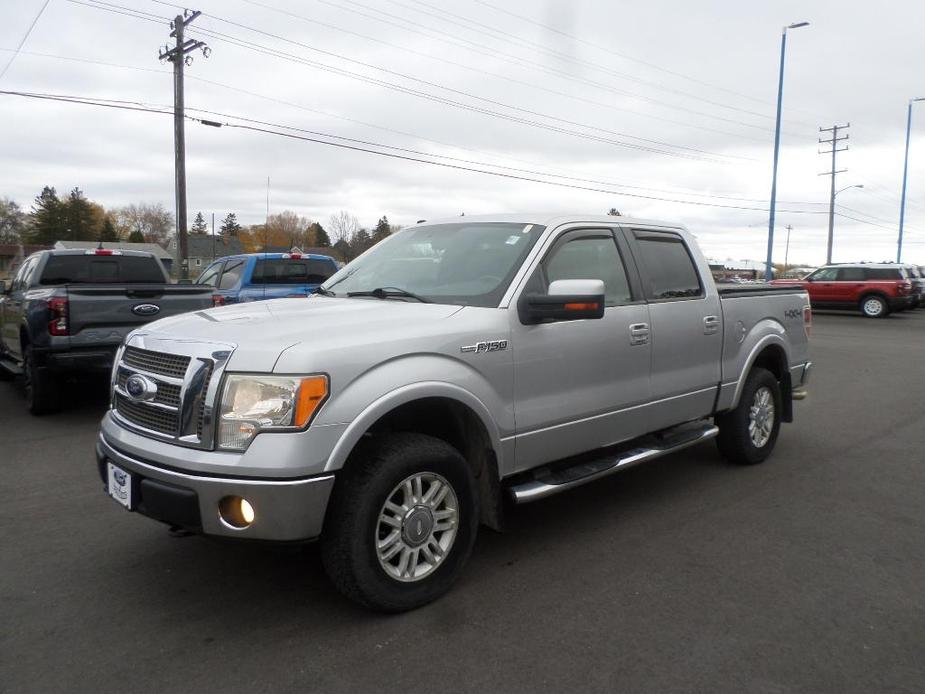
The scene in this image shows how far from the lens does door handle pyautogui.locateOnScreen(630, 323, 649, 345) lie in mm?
4469

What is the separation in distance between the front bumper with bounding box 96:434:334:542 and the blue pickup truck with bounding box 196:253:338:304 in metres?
8.01

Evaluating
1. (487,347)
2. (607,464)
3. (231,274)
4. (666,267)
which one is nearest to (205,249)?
(231,274)

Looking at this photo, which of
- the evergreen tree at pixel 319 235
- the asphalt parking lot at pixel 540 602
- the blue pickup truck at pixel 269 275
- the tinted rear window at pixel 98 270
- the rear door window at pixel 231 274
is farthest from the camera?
the evergreen tree at pixel 319 235

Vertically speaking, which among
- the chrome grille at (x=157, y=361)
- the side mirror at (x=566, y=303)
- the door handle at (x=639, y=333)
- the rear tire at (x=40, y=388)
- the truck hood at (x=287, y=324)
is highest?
the side mirror at (x=566, y=303)

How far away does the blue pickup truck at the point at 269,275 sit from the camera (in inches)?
441

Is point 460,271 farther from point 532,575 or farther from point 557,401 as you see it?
point 532,575

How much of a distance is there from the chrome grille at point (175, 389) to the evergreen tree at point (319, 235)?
392 feet

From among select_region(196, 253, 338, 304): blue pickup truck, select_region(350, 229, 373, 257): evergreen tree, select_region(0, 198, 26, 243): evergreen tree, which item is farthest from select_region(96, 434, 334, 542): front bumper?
select_region(0, 198, 26, 243): evergreen tree

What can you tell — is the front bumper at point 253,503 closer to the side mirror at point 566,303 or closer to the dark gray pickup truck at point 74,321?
the side mirror at point 566,303

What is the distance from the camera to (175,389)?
318 cm

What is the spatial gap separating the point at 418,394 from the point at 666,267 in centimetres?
254

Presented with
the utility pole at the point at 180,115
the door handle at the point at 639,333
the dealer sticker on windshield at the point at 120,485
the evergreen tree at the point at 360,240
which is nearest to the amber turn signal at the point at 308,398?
the dealer sticker on windshield at the point at 120,485

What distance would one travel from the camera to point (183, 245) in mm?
21641

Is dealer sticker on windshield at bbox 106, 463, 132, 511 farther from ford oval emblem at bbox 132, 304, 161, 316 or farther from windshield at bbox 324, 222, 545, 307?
ford oval emblem at bbox 132, 304, 161, 316
